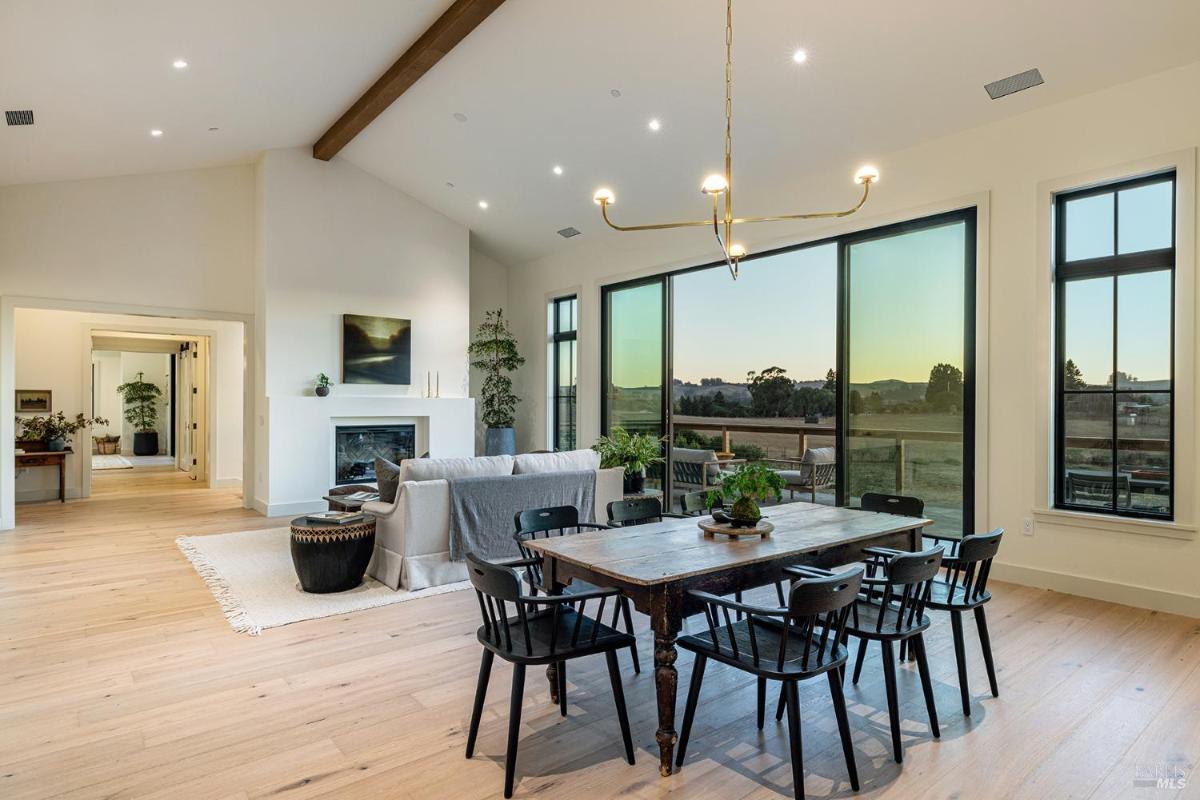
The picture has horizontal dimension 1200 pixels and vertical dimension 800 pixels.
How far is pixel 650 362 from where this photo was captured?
8.03 m

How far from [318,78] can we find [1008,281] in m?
6.00

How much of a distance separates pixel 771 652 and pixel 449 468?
3.04m

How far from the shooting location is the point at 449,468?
15.9ft

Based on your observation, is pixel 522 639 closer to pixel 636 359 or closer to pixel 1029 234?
pixel 1029 234

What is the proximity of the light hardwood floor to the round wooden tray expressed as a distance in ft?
2.39

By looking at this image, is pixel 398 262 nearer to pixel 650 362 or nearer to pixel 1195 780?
pixel 650 362

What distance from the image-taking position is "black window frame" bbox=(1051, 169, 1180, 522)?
4180mm

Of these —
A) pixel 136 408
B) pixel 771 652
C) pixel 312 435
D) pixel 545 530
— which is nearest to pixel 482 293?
pixel 312 435

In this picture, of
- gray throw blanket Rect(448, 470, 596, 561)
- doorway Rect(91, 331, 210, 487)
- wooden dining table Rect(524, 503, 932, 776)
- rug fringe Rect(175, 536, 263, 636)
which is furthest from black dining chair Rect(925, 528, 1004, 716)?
doorway Rect(91, 331, 210, 487)

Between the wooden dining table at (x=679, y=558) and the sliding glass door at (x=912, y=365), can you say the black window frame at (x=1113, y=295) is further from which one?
the wooden dining table at (x=679, y=558)

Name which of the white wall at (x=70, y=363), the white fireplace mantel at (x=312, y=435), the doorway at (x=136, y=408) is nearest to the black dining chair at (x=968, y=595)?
the white fireplace mantel at (x=312, y=435)

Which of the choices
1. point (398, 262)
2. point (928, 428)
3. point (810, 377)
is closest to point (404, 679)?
point (928, 428)

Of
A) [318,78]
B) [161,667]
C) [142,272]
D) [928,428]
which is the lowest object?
[161,667]

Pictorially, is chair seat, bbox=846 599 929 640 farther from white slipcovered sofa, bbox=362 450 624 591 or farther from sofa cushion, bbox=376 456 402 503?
sofa cushion, bbox=376 456 402 503
